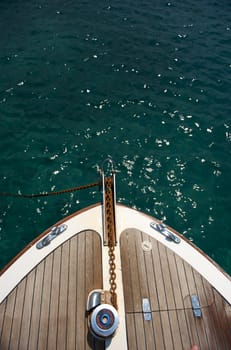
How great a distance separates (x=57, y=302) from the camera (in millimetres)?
6141

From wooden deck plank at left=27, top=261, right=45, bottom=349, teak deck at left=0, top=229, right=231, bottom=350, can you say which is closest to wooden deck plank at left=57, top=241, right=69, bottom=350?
teak deck at left=0, top=229, right=231, bottom=350

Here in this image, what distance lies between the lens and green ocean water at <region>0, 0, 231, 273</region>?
1013cm

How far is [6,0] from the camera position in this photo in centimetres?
2064

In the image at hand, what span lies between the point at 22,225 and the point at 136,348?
582cm

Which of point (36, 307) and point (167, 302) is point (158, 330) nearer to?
point (167, 302)

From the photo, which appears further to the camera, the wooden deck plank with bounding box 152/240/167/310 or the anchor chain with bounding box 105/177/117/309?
the wooden deck plank with bounding box 152/240/167/310

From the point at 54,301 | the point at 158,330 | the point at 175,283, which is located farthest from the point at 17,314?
the point at 175,283

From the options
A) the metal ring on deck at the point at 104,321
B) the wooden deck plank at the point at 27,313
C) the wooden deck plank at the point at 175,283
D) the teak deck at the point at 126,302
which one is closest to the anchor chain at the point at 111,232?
the teak deck at the point at 126,302

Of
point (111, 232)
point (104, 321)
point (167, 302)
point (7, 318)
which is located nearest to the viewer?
point (104, 321)

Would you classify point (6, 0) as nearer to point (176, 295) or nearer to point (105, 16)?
point (105, 16)

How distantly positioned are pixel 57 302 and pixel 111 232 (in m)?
2.09

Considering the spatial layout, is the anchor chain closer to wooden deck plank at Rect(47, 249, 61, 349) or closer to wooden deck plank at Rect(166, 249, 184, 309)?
wooden deck plank at Rect(47, 249, 61, 349)

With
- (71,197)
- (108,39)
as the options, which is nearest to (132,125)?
(71,197)

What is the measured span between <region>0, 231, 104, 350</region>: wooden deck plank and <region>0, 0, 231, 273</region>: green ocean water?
286 centimetres
